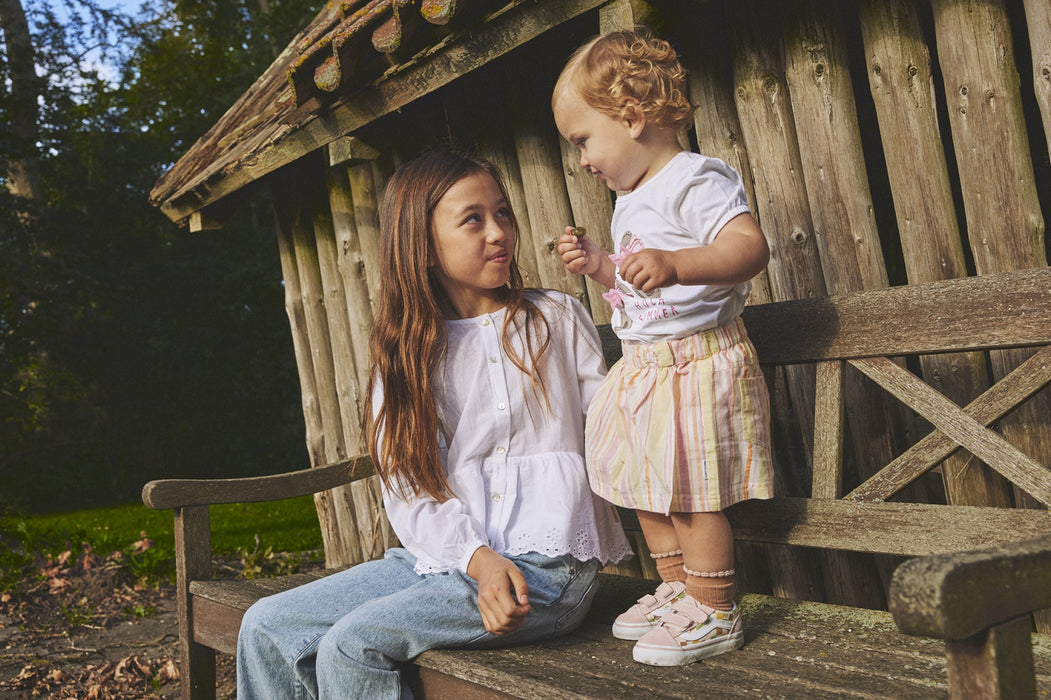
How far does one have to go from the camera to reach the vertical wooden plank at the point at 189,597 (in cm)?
311

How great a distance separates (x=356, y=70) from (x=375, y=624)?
2205 mm

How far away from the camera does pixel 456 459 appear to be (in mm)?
2406

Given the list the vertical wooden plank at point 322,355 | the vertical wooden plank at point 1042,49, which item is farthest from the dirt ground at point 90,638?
the vertical wooden plank at point 1042,49

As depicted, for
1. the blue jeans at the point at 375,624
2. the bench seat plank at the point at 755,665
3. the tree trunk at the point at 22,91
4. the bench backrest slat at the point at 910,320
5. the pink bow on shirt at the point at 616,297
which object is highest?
the tree trunk at the point at 22,91

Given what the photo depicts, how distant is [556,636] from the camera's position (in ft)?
7.43

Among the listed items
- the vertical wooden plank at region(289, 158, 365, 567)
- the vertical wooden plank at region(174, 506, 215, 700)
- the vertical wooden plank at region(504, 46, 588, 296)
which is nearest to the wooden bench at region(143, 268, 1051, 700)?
the vertical wooden plank at region(174, 506, 215, 700)

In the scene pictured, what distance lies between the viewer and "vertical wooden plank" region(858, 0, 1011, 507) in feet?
8.35

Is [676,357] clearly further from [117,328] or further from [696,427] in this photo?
[117,328]

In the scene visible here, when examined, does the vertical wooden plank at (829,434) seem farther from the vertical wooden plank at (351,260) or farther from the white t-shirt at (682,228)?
the vertical wooden plank at (351,260)

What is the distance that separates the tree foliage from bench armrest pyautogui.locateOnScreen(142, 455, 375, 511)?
9389mm

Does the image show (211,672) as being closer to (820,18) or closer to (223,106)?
(820,18)

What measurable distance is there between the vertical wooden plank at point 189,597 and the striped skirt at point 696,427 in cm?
166

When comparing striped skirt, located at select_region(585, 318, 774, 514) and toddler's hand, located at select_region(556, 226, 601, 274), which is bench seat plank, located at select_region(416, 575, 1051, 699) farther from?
toddler's hand, located at select_region(556, 226, 601, 274)

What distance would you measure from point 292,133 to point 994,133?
9.51 feet
